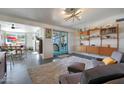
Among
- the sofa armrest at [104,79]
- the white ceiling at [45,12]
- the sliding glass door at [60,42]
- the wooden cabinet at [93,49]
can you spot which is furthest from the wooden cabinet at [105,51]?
the sofa armrest at [104,79]

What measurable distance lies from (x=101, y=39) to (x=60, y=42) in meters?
3.36

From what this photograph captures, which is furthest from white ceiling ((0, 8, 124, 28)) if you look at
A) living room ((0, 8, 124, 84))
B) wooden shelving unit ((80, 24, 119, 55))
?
wooden shelving unit ((80, 24, 119, 55))

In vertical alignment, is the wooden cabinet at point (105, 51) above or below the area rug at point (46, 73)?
above

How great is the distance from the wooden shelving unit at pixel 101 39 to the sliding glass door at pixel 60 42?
147cm

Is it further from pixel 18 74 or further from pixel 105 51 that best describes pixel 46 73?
pixel 105 51

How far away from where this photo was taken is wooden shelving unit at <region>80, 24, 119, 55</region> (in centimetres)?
601

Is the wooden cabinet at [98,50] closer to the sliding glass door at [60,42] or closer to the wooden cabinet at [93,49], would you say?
the wooden cabinet at [93,49]

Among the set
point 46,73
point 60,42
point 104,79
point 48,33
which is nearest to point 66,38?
point 60,42

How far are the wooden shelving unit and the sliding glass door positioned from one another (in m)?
1.47

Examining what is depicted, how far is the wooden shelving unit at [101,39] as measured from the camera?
6.01 metres
